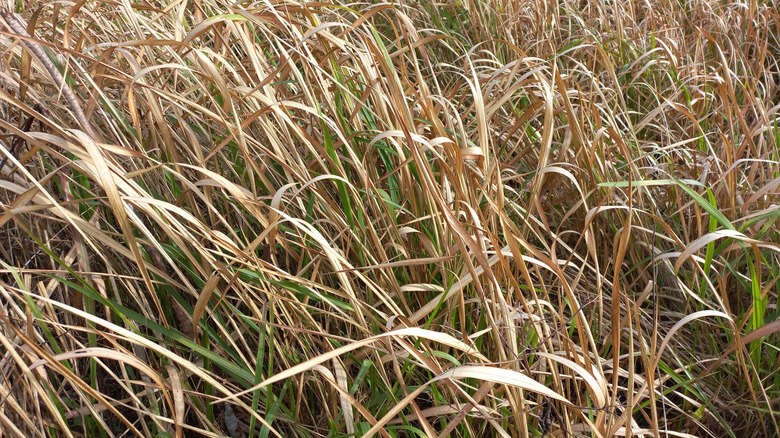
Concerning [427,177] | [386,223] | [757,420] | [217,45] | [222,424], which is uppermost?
[217,45]

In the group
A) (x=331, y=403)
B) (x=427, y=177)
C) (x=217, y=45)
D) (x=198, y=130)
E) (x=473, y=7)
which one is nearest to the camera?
(x=427, y=177)

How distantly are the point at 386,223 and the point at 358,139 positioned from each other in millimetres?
156

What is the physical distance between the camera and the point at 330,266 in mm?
806

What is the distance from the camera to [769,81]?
146cm

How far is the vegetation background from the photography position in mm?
585

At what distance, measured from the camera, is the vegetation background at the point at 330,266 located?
1.92 ft

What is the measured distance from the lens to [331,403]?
73cm

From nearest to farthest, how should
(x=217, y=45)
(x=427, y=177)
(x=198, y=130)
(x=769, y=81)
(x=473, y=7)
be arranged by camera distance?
(x=427, y=177) < (x=217, y=45) < (x=198, y=130) < (x=769, y=81) < (x=473, y=7)

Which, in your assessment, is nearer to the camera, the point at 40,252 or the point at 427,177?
the point at 427,177

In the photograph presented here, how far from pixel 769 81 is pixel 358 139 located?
1.14m

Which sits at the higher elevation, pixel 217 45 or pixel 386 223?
pixel 217 45

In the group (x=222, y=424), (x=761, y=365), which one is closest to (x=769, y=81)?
(x=761, y=365)


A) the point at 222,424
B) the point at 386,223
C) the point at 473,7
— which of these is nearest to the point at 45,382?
the point at 222,424

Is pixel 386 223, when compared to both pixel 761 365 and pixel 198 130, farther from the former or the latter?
pixel 761 365
